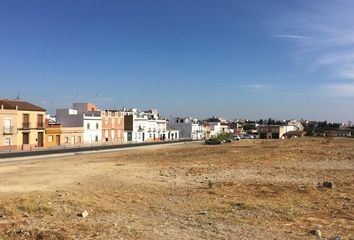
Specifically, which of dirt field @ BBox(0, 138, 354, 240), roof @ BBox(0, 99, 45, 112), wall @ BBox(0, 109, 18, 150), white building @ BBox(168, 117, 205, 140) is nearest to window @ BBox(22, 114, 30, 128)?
roof @ BBox(0, 99, 45, 112)

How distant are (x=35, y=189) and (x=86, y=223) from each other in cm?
1104

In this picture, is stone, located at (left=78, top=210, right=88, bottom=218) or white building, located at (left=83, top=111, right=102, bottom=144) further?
white building, located at (left=83, top=111, right=102, bottom=144)

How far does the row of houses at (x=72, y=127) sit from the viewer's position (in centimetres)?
7981

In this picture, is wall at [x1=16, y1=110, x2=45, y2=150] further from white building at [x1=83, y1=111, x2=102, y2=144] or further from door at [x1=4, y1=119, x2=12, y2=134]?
white building at [x1=83, y1=111, x2=102, y2=144]

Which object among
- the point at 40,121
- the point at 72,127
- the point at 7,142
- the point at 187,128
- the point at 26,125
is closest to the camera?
the point at 7,142

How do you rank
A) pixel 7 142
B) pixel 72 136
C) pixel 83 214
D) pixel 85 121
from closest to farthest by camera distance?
pixel 83 214, pixel 7 142, pixel 72 136, pixel 85 121

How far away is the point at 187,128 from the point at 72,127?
3045 inches

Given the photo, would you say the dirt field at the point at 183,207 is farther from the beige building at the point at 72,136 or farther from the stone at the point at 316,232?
the beige building at the point at 72,136

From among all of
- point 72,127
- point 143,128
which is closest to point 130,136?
point 143,128

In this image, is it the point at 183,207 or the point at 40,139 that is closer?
the point at 183,207

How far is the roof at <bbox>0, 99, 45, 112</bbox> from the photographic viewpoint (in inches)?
3144

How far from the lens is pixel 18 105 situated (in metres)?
83.6

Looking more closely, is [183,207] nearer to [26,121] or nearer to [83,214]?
[83,214]

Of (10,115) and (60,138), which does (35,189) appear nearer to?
(10,115)
